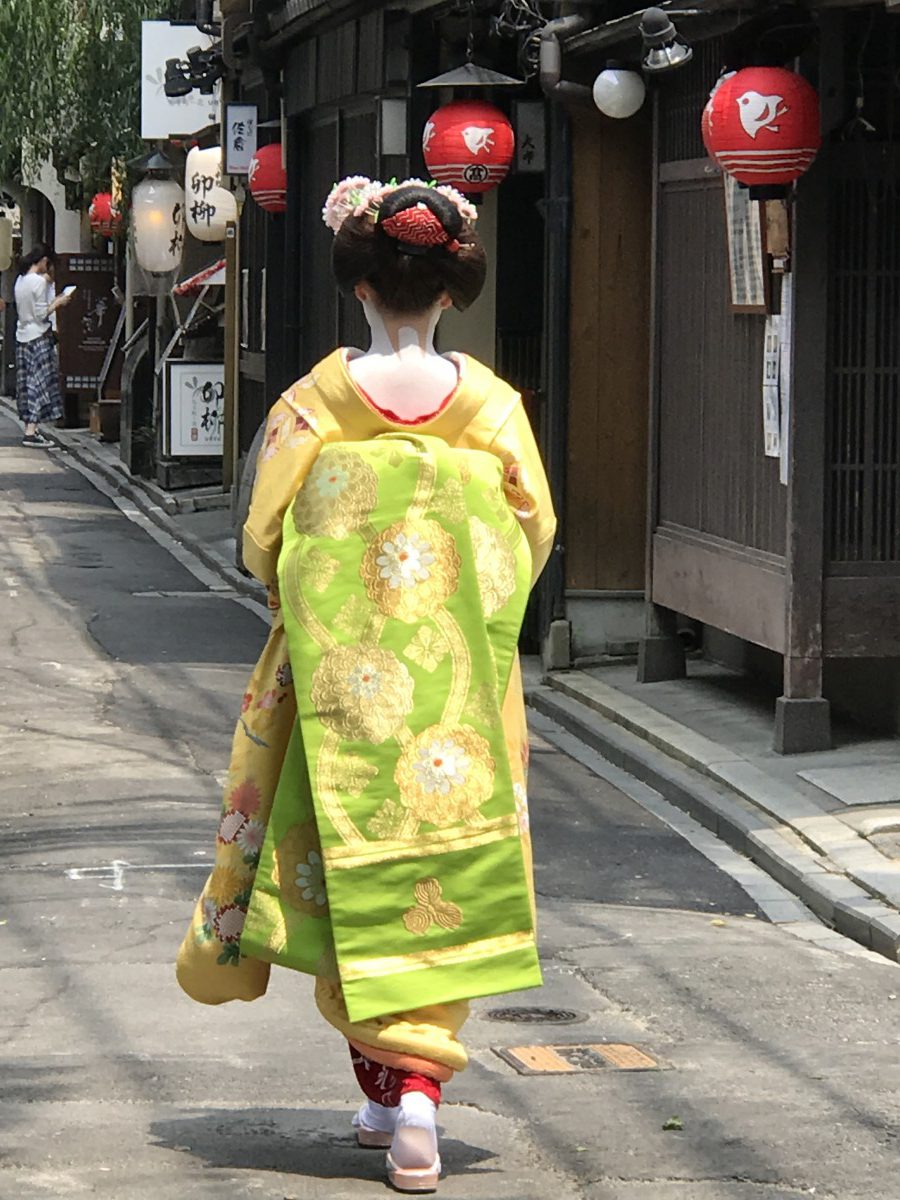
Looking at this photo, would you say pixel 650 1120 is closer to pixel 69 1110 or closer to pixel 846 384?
pixel 69 1110

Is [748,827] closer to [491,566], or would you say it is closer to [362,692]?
[491,566]

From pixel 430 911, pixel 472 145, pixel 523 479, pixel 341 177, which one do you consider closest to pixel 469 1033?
pixel 430 911

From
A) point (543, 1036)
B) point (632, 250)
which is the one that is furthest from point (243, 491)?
point (543, 1036)

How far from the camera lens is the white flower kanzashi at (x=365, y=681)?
201 inches

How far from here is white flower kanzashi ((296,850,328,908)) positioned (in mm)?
5137

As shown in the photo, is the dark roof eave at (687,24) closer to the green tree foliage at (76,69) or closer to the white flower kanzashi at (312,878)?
the white flower kanzashi at (312,878)

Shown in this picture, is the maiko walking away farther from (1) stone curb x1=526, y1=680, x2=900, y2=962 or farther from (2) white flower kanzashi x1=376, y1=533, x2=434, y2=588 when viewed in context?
(1) stone curb x1=526, y1=680, x2=900, y2=962

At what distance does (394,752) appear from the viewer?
5.10 meters

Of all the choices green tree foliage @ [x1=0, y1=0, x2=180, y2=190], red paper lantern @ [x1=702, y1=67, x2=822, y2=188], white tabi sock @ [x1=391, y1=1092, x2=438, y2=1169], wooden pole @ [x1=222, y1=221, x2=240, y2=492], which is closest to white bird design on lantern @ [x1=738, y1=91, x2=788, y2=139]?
red paper lantern @ [x1=702, y1=67, x2=822, y2=188]

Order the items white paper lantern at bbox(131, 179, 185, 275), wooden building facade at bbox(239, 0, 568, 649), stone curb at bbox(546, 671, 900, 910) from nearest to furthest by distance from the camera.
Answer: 1. stone curb at bbox(546, 671, 900, 910)
2. wooden building facade at bbox(239, 0, 568, 649)
3. white paper lantern at bbox(131, 179, 185, 275)

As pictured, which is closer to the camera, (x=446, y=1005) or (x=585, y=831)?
(x=446, y=1005)

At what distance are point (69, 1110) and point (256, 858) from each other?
873 mm

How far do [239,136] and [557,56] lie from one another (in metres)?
8.08

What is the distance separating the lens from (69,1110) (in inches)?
220
